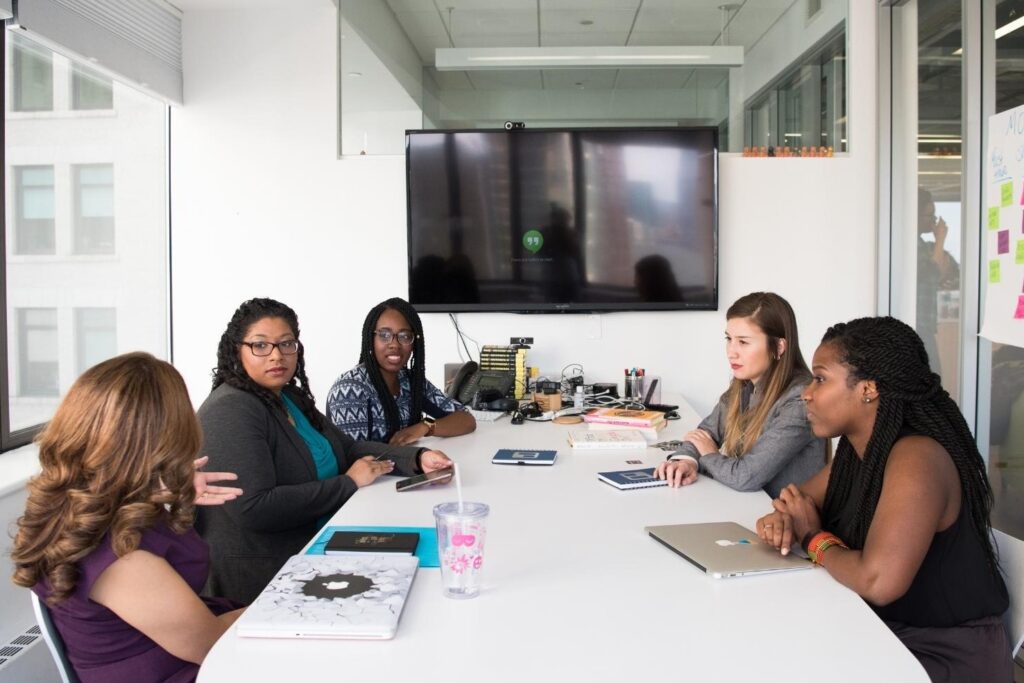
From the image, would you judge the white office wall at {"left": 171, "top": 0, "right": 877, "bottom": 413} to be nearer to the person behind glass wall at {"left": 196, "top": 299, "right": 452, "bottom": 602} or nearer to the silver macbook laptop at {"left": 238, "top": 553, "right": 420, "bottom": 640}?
the person behind glass wall at {"left": 196, "top": 299, "right": 452, "bottom": 602}

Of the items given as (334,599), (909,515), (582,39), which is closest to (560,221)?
(582,39)

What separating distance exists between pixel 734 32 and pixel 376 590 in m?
4.03

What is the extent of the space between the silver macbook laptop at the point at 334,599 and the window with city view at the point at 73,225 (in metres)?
2.19

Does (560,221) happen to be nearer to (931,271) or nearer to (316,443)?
(931,271)

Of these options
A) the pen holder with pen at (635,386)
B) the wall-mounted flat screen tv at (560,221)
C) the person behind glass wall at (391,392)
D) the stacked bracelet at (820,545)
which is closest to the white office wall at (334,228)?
the wall-mounted flat screen tv at (560,221)

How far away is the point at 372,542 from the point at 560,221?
3062 millimetres

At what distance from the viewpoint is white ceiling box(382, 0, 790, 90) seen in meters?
4.50

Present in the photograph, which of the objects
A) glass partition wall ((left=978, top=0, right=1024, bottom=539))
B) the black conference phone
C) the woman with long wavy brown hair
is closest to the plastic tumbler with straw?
the woman with long wavy brown hair

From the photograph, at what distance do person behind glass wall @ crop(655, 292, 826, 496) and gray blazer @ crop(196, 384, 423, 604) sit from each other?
3.15 feet

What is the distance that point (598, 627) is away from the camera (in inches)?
51.1

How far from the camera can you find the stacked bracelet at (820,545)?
156 cm

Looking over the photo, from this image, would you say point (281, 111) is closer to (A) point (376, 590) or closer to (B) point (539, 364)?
(B) point (539, 364)

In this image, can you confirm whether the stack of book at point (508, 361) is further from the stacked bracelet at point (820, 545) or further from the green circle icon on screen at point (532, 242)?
the stacked bracelet at point (820, 545)

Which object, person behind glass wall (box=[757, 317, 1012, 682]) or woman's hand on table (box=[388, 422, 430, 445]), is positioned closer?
person behind glass wall (box=[757, 317, 1012, 682])
